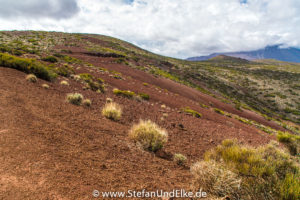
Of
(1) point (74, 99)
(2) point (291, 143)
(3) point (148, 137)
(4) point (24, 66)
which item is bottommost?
(2) point (291, 143)

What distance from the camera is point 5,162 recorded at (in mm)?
2691

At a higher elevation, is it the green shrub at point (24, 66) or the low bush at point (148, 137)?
the green shrub at point (24, 66)

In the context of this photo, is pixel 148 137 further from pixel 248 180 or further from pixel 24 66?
pixel 24 66

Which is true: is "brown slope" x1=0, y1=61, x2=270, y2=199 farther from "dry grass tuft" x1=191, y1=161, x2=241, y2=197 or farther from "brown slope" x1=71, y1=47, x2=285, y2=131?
"brown slope" x1=71, y1=47, x2=285, y2=131

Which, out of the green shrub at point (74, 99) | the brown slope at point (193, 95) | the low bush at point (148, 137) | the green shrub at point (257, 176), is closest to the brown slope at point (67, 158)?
the low bush at point (148, 137)

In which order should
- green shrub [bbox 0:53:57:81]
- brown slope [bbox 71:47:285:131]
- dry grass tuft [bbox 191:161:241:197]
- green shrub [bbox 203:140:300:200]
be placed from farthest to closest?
1. brown slope [bbox 71:47:285:131]
2. green shrub [bbox 0:53:57:81]
3. dry grass tuft [bbox 191:161:241:197]
4. green shrub [bbox 203:140:300:200]

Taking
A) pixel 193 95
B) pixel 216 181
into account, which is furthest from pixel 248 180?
pixel 193 95

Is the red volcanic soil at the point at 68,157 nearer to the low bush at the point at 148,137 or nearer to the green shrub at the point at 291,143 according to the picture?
the low bush at the point at 148,137

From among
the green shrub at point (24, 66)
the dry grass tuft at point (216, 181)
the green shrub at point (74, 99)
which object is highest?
the green shrub at point (24, 66)

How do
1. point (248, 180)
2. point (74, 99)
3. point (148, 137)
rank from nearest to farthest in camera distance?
point (248, 180)
point (148, 137)
point (74, 99)

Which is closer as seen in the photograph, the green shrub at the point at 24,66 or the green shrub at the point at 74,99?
the green shrub at the point at 74,99

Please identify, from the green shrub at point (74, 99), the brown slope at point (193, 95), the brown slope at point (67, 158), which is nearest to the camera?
the brown slope at point (67, 158)

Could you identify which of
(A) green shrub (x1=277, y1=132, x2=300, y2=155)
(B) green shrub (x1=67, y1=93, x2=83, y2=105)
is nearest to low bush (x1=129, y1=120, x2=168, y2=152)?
(B) green shrub (x1=67, y1=93, x2=83, y2=105)

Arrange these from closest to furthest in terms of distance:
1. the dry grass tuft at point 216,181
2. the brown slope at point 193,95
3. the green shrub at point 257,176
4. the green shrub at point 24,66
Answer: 1. the green shrub at point 257,176
2. the dry grass tuft at point 216,181
3. the green shrub at point 24,66
4. the brown slope at point 193,95
